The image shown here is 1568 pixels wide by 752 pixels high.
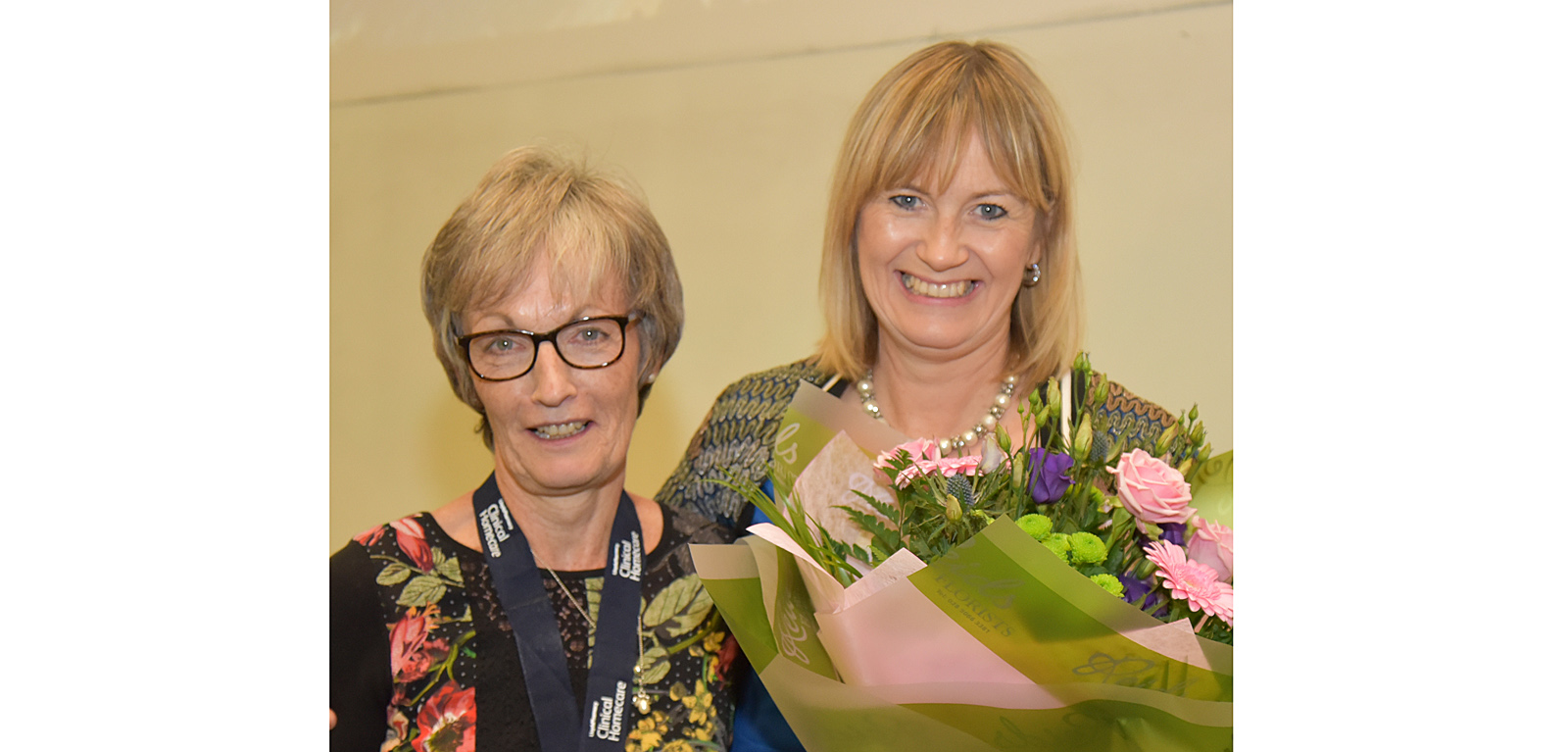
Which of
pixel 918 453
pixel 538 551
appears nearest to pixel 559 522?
pixel 538 551

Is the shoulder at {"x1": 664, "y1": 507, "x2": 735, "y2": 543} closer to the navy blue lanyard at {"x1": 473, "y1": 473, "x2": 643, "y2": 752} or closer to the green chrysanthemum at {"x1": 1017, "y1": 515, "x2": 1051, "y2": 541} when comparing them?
the navy blue lanyard at {"x1": 473, "y1": 473, "x2": 643, "y2": 752}

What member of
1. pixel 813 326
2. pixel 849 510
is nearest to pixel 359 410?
pixel 813 326

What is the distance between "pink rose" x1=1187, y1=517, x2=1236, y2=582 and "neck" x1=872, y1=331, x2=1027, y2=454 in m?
0.48

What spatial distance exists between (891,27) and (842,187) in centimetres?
25

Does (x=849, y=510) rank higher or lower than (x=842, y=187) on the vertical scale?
lower

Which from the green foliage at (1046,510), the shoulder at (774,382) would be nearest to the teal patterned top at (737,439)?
the shoulder at (774,382)

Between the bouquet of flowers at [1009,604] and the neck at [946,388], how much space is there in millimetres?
404

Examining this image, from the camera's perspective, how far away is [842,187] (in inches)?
65.1

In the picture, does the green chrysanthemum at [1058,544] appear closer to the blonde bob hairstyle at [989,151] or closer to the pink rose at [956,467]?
the pink rose at [956,467]

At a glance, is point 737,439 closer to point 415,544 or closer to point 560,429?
point 560,429

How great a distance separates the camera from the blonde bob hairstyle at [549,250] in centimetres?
145

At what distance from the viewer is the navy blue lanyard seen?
141 centimetres
